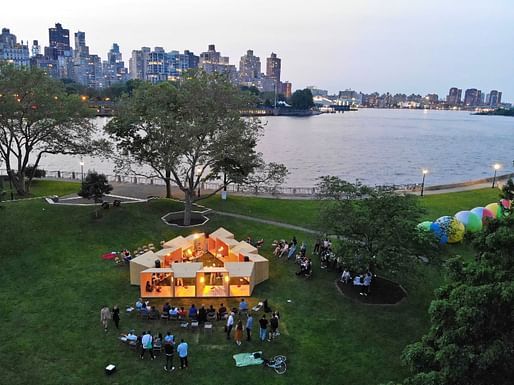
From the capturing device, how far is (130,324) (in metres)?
21.9

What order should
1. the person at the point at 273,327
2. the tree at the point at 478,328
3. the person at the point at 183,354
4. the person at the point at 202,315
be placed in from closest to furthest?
the tree at the point at 478,328
the person at the point at 183,354
the person at the point at 273,327
the person at the point at 202,315

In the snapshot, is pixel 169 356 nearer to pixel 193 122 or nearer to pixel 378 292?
pixel 378 292

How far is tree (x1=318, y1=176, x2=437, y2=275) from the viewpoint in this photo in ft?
78.5

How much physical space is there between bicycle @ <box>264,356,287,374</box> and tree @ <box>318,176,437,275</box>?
7.37 metres

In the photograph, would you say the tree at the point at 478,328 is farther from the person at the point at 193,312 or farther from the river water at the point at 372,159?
the river water at the point at 372,159

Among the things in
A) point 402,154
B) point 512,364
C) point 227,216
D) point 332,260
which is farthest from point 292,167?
point 512,364

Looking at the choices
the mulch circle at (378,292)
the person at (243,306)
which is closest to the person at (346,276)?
the mulch circle at (378,292)

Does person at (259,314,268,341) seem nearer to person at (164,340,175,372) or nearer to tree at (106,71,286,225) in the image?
person at (164,340,175,372)

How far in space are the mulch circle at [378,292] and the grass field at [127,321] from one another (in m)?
0.57

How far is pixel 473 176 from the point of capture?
92.3 m

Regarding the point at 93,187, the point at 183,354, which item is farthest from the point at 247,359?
the point at 93,187

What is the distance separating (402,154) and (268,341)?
372ft

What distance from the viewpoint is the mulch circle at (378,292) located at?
25000 millimetres

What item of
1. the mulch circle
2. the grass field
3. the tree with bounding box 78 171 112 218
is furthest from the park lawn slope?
the tree with bounding box 78 171 112 218
